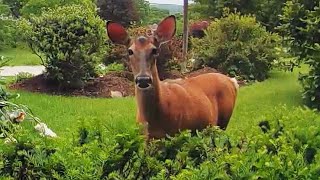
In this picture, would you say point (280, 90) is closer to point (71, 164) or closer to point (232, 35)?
point (232, 35)

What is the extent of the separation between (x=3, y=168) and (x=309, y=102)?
30.7ft

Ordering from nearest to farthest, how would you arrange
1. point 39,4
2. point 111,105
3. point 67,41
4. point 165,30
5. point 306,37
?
point 165,30 → point 306,37 → point 111,105 → point 67,41 → point 39,4

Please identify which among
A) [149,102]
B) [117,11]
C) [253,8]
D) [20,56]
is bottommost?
[20,56]

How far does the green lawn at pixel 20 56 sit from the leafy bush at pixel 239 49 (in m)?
5.74

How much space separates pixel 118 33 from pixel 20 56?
18.5 m

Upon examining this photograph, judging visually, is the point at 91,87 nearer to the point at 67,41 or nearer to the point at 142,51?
the point at 67,41

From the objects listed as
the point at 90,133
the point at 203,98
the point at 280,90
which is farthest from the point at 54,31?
the point at 90,133

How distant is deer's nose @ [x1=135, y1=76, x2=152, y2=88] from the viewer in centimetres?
567

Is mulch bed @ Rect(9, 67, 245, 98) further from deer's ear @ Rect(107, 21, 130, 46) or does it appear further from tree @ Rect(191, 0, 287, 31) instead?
tree @ Rect(191, 0, 287, 31)

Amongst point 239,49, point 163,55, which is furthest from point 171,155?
point 239,49

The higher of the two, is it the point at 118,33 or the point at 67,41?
the point at 118,33

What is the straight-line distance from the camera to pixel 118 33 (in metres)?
6.08

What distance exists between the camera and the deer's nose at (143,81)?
567cm

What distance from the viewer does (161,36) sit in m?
6.11
